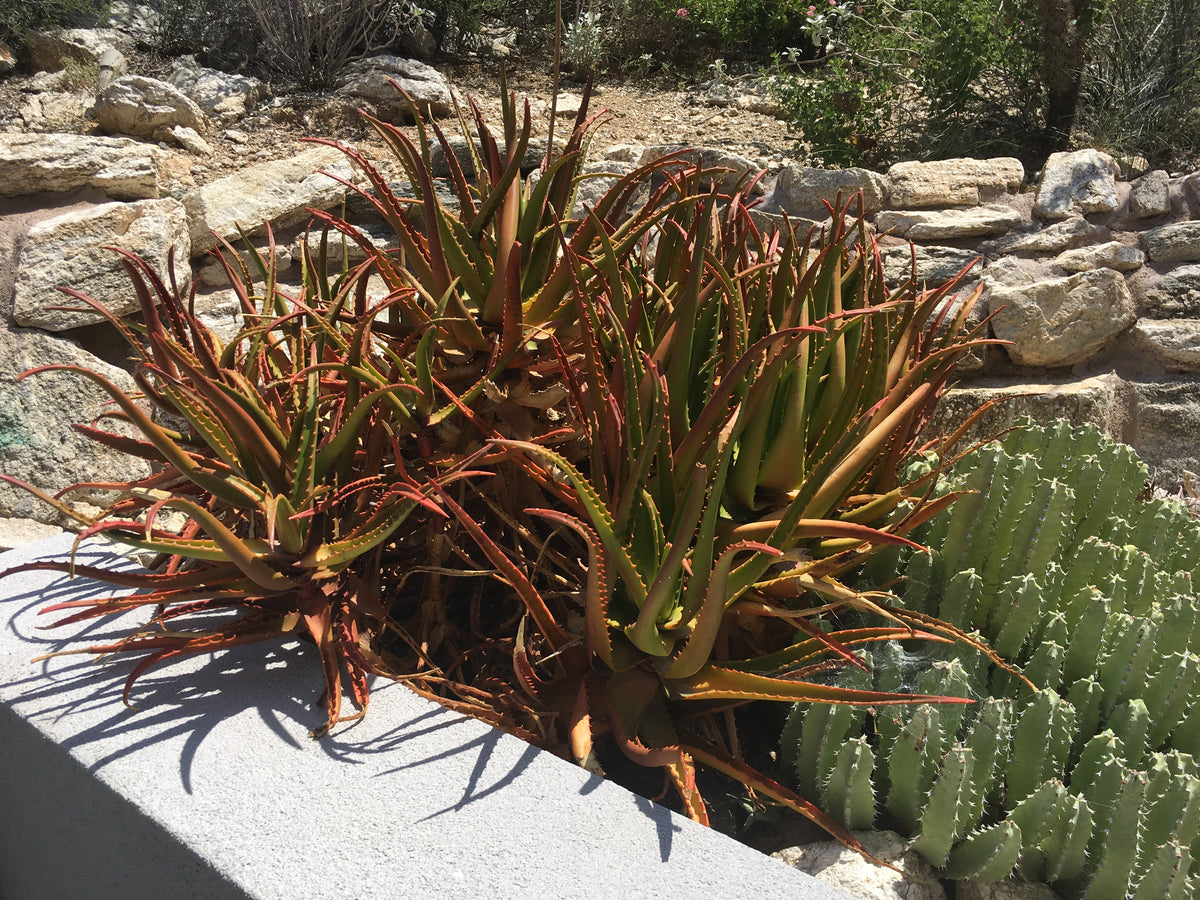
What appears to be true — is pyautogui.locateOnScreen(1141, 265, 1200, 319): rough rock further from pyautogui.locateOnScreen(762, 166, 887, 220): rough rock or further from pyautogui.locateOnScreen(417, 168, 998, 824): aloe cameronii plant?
pyautogui.locateOnScreen(417, 168, 998, 824): aloe cameronii plant

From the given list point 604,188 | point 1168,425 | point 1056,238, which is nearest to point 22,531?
point 604,188

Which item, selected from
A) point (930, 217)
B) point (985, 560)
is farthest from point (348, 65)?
A: point (985, 560)

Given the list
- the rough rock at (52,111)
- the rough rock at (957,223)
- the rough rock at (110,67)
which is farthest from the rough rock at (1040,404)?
the rough rock at (110,67)

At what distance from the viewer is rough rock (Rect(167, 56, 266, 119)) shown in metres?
3.76

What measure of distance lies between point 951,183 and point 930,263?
351mm

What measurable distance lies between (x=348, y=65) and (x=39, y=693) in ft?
13.4

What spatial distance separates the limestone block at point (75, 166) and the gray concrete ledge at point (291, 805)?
70.7 inches

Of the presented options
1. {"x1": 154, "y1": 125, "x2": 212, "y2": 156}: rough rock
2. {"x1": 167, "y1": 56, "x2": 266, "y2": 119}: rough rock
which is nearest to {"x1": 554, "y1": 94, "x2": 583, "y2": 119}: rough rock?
{"x1": 167, "y1": 56, "x2": 266, "y2": 119}: rough rock

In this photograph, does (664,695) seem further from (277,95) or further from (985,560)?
(277,95)

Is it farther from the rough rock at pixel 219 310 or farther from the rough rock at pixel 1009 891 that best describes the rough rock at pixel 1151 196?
the rough rock at pixel 219 310

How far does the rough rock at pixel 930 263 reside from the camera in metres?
2.73

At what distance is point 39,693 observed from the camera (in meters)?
1.32

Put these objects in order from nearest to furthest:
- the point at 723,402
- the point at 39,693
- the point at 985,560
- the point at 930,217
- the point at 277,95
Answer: the point at 723,402, the point at 39,693, the point at 985,560, the point at 930,217, the point at 277,95

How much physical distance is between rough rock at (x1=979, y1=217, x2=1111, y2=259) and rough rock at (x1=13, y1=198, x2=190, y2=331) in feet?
8.13
